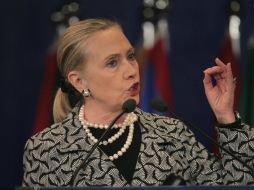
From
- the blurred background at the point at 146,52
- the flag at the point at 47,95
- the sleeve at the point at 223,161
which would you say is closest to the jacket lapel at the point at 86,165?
the sleeve at the point at 223,161

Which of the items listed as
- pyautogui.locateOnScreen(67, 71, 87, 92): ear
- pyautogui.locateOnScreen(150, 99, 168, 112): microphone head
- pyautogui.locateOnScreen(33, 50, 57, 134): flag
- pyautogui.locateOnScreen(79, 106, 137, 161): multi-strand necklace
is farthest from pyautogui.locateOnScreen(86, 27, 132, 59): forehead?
pyautogui.locateOnScreen(33, 50, 57, 134): flag

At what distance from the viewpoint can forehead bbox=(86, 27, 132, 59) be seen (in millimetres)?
2229

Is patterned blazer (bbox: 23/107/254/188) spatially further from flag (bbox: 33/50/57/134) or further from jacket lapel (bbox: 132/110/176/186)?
flag (bbox: 33/50/57/134)

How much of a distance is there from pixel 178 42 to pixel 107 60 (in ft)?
4.76

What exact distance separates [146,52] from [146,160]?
1.40 meters

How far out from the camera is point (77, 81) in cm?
236

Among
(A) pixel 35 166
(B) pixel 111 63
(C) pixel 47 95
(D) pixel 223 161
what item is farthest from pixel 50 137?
(C) pixel 47 95

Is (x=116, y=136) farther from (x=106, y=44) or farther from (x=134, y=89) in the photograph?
(x=106, y=44)

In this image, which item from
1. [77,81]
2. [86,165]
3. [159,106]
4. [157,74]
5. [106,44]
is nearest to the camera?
[159,106]

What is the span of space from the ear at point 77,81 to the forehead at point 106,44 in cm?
11

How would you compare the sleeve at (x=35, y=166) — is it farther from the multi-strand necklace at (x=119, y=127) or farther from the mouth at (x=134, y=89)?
the mouth at (x=134, y=89)

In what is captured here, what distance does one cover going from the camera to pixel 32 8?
148 inches

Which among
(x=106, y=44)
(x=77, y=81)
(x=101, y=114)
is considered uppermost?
(x=106, y=44)

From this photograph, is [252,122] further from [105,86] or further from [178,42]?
[105,86]
